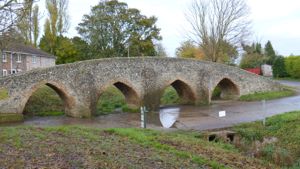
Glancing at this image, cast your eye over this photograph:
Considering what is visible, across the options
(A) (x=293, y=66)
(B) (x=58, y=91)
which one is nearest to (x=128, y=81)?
(B) (x=58, y=91)

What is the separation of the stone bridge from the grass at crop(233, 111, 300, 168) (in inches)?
403

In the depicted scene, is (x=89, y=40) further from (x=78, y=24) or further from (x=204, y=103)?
(x=204, y=103)

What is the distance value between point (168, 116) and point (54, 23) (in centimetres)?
3282

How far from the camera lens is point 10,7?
30.7ft

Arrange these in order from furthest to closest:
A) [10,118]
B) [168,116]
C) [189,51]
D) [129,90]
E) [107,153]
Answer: [189,51], [129,90], [168,116], [10,118], [107,153]

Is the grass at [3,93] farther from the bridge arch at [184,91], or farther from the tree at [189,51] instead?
the tree at [189,51]

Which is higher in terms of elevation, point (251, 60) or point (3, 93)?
point (251, 60)

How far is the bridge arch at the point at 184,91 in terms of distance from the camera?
28798 mm

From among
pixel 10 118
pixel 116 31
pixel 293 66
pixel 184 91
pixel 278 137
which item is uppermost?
pixel 116 31

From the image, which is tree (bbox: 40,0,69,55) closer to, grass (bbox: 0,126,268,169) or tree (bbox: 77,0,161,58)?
tree (bbox: 77,0,161,58)

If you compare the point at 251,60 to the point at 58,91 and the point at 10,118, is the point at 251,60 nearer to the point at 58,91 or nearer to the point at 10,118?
the point at 58,91

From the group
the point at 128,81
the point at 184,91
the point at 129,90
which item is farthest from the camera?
the point at 184,91

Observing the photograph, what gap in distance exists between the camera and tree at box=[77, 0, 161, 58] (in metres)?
52.4

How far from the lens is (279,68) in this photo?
49656mm
